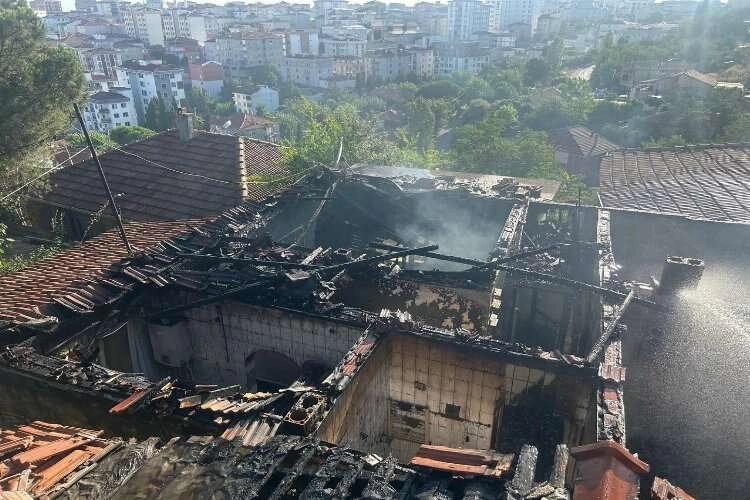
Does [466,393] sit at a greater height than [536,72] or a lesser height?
lesser

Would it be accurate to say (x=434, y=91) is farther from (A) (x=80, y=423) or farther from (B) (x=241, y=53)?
(A) (x=80, y=423)

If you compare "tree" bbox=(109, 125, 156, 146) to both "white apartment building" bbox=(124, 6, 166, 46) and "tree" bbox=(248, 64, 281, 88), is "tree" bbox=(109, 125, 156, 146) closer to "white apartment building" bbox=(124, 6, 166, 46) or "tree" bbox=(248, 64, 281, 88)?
"tree" bbox=(248, 64, 281, 88)

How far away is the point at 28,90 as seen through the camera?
20078mm

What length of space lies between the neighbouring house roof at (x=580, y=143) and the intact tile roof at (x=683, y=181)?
19162mm

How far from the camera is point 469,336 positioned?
9.62 m

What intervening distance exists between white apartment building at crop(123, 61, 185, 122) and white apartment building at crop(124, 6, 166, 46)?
48.8 metres

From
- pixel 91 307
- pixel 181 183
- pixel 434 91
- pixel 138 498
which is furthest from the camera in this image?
pixel 434 91

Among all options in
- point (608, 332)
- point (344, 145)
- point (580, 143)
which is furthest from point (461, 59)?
point (608, 332)

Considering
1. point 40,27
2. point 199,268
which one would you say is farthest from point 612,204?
point 40,27

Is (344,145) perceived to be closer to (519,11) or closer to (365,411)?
(365,411)

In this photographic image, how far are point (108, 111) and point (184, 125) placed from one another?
61.2 metres

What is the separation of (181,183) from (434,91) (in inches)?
2931

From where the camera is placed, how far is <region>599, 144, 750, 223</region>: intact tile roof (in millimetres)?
17766

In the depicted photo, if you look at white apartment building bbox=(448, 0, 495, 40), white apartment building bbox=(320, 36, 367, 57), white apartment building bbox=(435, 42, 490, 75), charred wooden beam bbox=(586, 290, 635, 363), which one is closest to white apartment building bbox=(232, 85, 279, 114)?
white apartment building bbox=(320, 36, 367, 57)
